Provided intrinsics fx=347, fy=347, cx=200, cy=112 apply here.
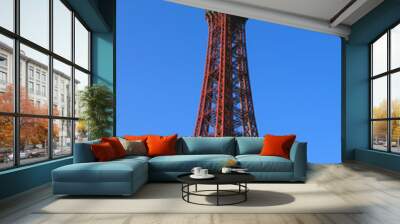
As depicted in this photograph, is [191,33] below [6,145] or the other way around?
the other way around

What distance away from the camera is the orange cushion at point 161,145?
5000mm

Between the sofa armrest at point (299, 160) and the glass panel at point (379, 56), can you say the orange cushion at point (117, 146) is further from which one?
the glass panel at point (379, 56)

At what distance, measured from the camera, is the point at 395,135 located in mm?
6355

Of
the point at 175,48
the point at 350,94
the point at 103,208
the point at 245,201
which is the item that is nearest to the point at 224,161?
Result: the point at 245,201

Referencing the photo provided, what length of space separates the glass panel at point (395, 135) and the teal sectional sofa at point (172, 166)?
2772mm

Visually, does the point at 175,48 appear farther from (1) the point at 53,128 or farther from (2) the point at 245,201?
(2) the point at 245,201

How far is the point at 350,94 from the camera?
7492 millimetres

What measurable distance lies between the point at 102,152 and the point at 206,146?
5.14 feet

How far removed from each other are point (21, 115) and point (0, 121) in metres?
0.40

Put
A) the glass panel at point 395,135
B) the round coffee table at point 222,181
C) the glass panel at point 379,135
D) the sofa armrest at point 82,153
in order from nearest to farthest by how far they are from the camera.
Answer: the round coffee table at point 222,181 < the sofa armrest at point 82,153 < the glass panel at point 395,135 < the glass panel at point 379,135

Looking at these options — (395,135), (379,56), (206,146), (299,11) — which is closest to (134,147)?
(206,146)

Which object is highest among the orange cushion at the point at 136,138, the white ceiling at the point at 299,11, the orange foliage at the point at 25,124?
the white ceiling at the point at 299,11

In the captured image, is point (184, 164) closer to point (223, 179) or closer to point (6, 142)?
point (223, 179)

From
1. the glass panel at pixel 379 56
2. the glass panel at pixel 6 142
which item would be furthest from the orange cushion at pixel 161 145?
the glass panel at pixel 379 56
